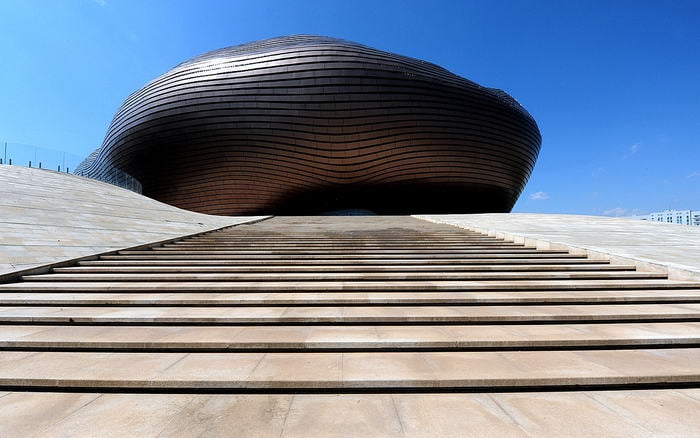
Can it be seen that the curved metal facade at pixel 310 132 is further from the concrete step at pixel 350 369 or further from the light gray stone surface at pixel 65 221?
the concrete step at pixel 350 369

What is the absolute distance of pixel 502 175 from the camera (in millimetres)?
23094

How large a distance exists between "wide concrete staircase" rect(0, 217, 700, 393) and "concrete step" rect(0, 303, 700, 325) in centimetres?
1

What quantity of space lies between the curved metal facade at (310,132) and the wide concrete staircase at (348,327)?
48.6 feet

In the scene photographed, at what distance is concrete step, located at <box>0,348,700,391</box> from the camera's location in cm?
204

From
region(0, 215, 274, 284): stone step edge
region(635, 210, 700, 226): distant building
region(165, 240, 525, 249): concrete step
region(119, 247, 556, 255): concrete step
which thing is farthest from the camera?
region(635, 210, 700, 226): distant building

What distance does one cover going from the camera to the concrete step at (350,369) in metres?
2.04

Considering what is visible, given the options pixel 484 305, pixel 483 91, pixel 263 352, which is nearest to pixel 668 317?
pixel 484 305

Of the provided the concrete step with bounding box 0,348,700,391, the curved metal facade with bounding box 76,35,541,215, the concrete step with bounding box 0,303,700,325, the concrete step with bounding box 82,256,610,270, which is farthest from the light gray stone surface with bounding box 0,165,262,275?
the curved metal facade with bounding box 76,35,541,215

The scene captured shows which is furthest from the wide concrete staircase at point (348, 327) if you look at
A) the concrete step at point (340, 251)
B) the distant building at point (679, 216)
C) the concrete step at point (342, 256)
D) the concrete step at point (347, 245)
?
the distant building at point (679, 216)

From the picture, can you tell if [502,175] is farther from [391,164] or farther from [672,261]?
[672,261]

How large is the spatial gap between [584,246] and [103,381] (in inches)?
276

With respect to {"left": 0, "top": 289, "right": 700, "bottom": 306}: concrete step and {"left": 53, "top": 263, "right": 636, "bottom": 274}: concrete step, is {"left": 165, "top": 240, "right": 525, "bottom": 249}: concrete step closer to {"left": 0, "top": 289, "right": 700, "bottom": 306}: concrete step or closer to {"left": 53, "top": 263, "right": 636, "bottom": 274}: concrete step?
{"left": 53, "top": 263, "right": 636, "bottom": 274}: concrete step

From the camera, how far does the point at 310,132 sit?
1880 centimetres

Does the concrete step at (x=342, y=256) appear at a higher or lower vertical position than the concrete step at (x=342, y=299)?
higher
